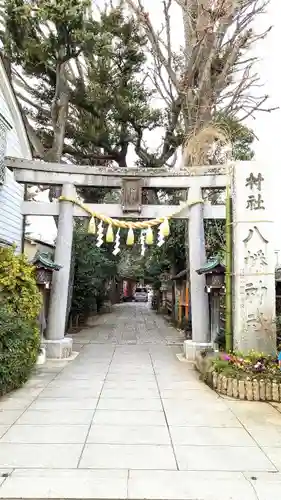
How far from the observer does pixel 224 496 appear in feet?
10.8

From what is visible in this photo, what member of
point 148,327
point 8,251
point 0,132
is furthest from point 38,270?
point 148,327

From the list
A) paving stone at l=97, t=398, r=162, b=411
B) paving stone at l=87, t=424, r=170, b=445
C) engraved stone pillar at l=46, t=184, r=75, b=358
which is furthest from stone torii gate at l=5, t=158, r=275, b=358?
paving stone at l=87, t=424, r=170, b=445

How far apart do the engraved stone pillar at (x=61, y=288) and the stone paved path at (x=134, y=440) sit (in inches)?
69.6

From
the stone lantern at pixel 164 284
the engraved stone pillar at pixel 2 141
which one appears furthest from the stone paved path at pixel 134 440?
the stone lantern at pixel 164 284

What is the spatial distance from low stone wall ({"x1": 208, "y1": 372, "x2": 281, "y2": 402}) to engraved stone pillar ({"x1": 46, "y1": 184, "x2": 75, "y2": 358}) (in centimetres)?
480

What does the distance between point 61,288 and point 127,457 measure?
6.75 m

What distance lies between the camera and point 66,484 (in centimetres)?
345

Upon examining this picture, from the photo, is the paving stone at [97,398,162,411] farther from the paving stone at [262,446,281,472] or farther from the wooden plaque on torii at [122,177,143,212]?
the wooden plaque on torii at [122,177,143,212]

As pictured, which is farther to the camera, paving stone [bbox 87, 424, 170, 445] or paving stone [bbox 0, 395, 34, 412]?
paving stone [bbox 0, 395, 34, 412]

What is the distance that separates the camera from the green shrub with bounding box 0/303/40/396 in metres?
6.31

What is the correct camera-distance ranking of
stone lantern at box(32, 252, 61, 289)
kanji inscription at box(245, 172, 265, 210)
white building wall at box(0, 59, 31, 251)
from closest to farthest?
1. kanji inscription at box(245, 172, 265, 210)
2. stone lantern at box(32, 252, 61, 289)
3. white building wall at box(0, 59, 31, 251)

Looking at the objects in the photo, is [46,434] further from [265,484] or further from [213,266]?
[213,266]

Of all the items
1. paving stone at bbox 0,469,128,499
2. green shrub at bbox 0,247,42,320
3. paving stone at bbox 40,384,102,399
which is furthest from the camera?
green shrub at bbox 0,247,42,320

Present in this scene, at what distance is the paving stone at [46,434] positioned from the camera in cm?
452
